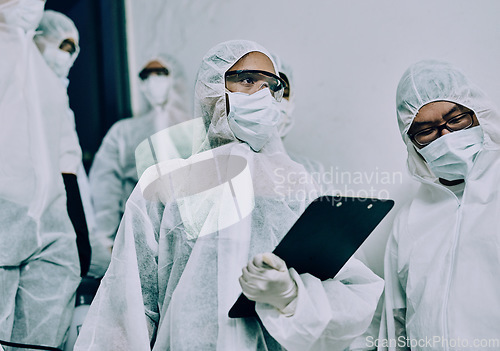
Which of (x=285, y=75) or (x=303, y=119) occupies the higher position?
(x=285, y=75)

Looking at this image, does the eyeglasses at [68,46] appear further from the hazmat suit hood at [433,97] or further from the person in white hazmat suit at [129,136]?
the hazmat suit hood at [433,97]

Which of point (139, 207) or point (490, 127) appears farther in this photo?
point (490, 127)

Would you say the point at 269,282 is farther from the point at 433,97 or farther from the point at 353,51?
the point at 353,51

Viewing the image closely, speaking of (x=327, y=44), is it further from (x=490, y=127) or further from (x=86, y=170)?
(x=86, y=170)

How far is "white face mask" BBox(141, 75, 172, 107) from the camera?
6.30 feet

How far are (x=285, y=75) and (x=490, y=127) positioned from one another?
26.4 inches

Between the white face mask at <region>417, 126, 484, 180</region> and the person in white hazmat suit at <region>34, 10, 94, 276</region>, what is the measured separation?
1.02 meters

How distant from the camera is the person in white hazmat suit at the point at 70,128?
1500 mm

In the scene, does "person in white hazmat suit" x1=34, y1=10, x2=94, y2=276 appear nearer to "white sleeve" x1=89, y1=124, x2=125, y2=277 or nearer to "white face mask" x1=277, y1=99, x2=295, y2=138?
"white sleeve" x1=89, y1=124, x2=125, y2=277

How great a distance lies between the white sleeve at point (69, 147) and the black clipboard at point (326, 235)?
840 millimetres

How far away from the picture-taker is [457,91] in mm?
1280

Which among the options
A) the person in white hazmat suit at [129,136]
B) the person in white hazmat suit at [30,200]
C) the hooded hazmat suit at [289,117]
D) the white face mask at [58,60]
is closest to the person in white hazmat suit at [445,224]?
the hooded hazmat suit at [289,117]

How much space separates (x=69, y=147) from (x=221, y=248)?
31.2 inches

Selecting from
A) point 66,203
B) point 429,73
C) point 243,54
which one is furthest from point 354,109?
point 66,203
